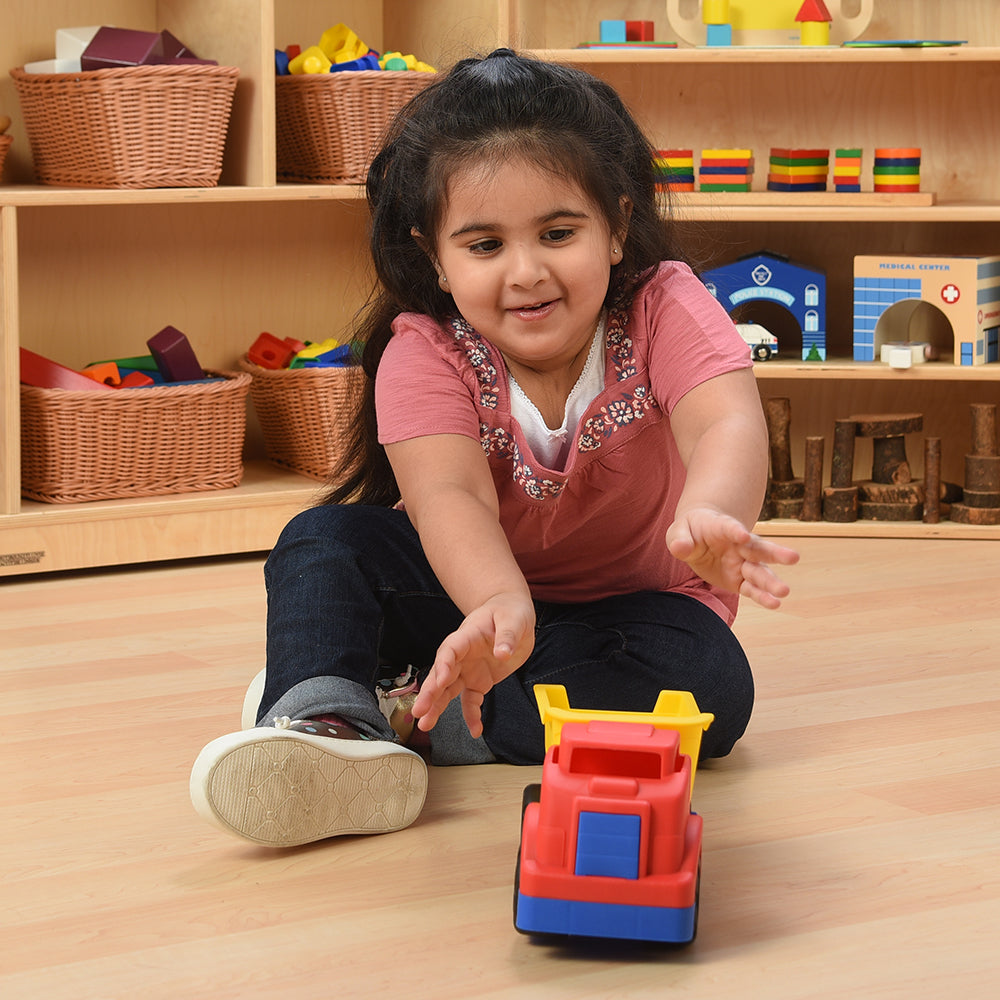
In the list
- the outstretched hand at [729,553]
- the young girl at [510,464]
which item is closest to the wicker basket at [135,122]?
the young girl at [510,464]

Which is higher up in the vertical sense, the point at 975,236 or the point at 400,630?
the point at 975,236

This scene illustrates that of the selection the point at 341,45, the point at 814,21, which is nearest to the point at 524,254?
the point at 341,45

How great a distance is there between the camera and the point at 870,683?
4.35ft

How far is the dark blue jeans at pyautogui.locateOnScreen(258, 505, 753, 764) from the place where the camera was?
1050mm

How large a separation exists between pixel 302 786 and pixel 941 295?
1.34 m

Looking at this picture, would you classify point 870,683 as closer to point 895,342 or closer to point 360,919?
point 360,919

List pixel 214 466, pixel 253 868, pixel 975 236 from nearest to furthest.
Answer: pixel 253 868
pixel 214 466
pixel 975 236

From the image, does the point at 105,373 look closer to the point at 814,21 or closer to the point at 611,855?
the point at 814,21

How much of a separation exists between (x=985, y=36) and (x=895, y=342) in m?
0.48

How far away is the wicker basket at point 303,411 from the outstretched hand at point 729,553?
3.63 feet

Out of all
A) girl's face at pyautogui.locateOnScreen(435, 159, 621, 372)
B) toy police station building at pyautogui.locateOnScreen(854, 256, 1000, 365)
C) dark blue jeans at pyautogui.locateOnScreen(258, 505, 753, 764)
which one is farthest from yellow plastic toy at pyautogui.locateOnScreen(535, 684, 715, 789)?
toy police station building at pyautogui.locateOnScreen(854, 256, 1000, 365)

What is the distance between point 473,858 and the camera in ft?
3.11

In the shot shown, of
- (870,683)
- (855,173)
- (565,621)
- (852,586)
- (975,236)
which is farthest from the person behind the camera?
(975,236)

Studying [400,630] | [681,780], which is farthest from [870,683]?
[681,780]
